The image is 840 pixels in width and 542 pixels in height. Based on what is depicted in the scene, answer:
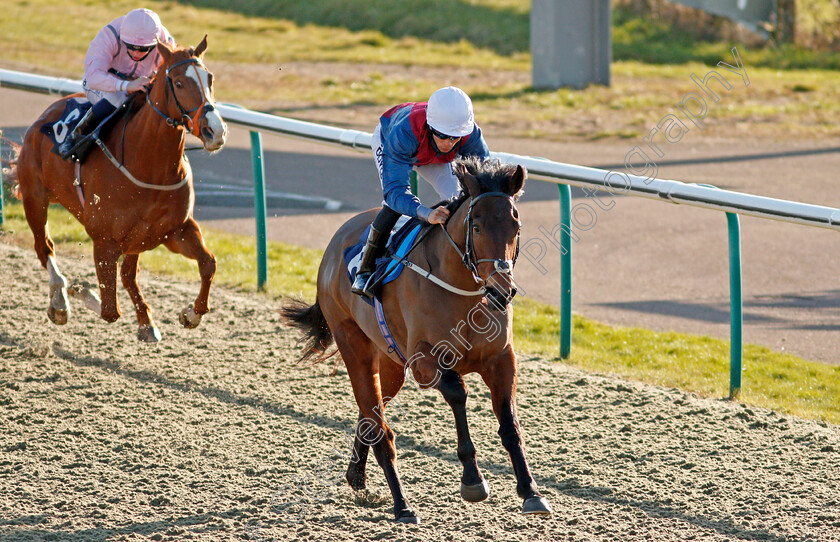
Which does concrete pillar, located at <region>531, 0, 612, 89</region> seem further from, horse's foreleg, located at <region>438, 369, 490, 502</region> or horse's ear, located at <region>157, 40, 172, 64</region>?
horse's foreleg, located at <region>438, 369, 490, 502</region>

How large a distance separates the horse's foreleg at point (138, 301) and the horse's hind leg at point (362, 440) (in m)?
2.20

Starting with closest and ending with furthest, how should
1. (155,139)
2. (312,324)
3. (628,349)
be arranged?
(312,324)
(155,139)
(628,349)

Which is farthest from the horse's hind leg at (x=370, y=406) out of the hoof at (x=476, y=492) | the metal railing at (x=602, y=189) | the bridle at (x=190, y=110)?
the bridle at (x=190, y=110)

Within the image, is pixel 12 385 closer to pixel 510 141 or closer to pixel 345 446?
pixel 345 446

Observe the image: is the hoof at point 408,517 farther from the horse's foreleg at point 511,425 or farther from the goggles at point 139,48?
the goggles at point 139,48

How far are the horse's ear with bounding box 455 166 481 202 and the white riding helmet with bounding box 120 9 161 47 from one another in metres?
2.94

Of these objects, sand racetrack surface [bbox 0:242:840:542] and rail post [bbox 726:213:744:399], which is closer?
sand racetrack surface [bbox 0:242:840:542]

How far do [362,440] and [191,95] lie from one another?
7.15 feet

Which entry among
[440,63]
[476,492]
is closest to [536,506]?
[476,492]

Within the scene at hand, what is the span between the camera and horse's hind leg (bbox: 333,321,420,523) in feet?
13.8

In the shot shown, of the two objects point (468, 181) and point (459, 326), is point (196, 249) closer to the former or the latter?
point (459, 326)

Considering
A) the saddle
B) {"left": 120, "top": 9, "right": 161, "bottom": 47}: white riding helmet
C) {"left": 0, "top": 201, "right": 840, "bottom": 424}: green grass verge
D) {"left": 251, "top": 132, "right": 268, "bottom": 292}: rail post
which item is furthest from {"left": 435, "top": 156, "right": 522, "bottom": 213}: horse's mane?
{"left": 251, "top": 132, "right": 268, "bottom": 292}: rail post

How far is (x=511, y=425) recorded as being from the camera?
3.76m

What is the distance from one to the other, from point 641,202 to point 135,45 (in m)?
6.07
